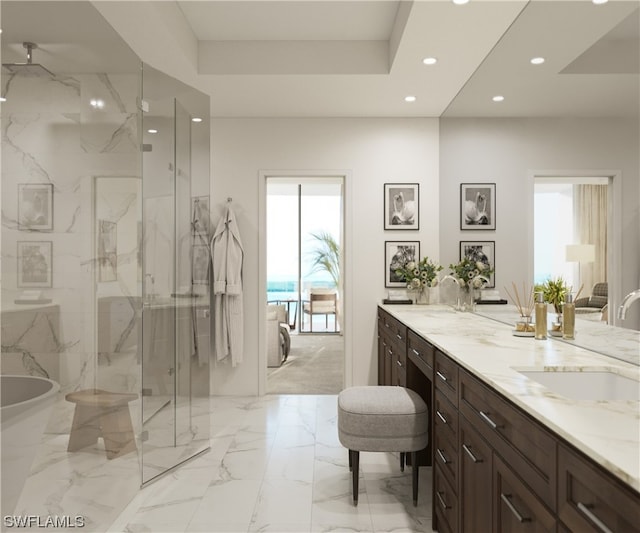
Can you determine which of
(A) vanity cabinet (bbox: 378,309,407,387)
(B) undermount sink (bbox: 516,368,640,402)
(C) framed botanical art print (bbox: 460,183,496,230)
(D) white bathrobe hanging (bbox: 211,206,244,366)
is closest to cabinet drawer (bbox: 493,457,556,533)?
(B) undermount sink (bbox: 516,368,640,402)

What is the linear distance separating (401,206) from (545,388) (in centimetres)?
318

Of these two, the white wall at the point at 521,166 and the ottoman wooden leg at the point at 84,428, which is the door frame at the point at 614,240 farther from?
the ottoman wooden leg at the point at 84,428

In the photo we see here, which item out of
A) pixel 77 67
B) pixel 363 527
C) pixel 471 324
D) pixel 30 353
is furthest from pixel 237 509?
pixel 77 67

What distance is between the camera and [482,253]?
3.31 m

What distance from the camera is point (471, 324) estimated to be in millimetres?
2770

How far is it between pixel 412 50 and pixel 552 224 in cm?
156

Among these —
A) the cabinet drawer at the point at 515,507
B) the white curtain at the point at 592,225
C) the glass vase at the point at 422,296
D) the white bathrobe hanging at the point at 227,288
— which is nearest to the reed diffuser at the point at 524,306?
the white curtain at the point at 592,225

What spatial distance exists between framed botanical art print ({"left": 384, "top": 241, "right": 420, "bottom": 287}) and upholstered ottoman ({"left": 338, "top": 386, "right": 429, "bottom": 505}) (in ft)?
6.66

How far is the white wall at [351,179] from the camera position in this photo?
4.32 m

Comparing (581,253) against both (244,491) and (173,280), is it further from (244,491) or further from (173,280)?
(173,280)

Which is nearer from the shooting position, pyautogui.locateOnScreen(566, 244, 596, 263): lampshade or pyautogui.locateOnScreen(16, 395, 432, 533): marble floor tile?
pyautogui.locateOnScreen(566, 244, 596, 263): lampshade

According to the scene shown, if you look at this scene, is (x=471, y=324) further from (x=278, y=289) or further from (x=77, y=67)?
(x=278, y=289)

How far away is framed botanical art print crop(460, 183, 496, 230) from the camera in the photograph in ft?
10.0

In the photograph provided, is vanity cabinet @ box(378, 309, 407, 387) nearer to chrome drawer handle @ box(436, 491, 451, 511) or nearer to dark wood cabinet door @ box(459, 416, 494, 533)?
chrome drawer handle @ box(436, 491, 451, 511)
